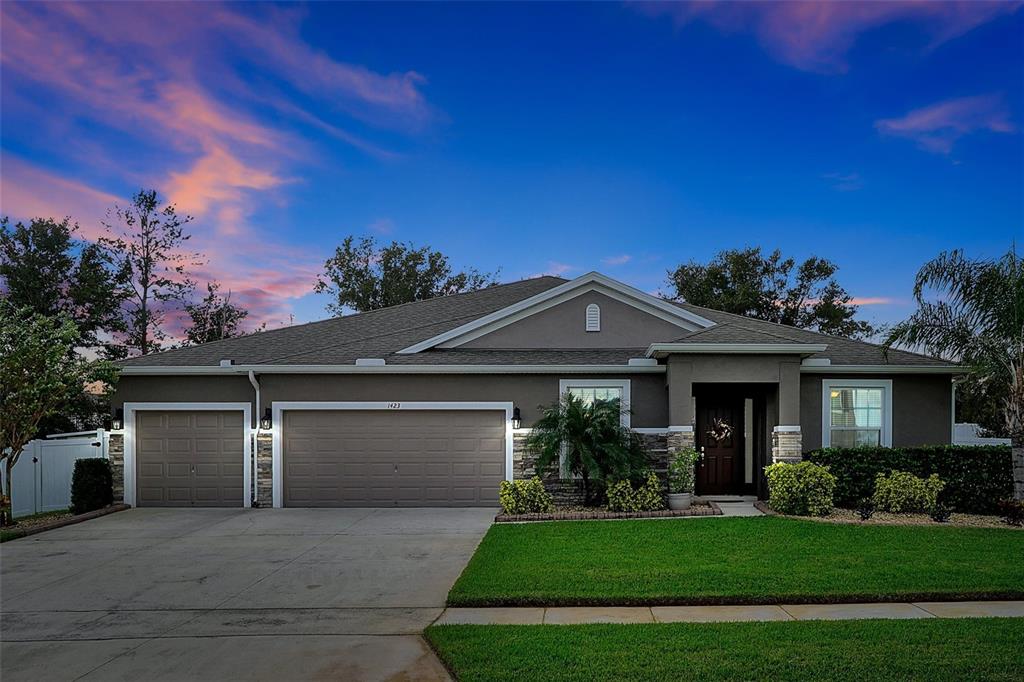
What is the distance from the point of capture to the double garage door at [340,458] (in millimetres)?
13227

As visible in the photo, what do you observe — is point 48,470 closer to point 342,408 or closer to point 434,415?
point 342,408

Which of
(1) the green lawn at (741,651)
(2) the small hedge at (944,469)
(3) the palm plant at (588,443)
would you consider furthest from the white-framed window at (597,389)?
(1) the green lawn at (741,651)

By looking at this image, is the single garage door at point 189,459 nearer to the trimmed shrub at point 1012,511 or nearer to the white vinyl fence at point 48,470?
the white vinyl fence at point 48,470

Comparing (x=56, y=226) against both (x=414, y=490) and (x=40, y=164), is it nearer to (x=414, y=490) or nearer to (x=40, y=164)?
(x=40, y=164)

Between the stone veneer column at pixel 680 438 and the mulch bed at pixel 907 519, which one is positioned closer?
the mulch bed at pixel 907 519

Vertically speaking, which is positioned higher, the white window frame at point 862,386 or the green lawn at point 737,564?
the white window frame at point 862,386

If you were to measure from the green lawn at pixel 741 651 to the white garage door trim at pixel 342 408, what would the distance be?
24.4ft

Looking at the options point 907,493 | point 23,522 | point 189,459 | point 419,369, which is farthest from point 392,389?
point 907,493

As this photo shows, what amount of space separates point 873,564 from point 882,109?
11.1 metres

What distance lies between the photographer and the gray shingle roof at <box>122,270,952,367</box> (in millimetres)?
13188

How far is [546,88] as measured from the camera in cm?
1510

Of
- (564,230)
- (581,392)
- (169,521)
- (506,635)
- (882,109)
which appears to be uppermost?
(882,109)

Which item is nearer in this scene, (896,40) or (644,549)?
(644,549)

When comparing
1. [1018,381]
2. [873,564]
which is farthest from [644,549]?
[1018,381]
